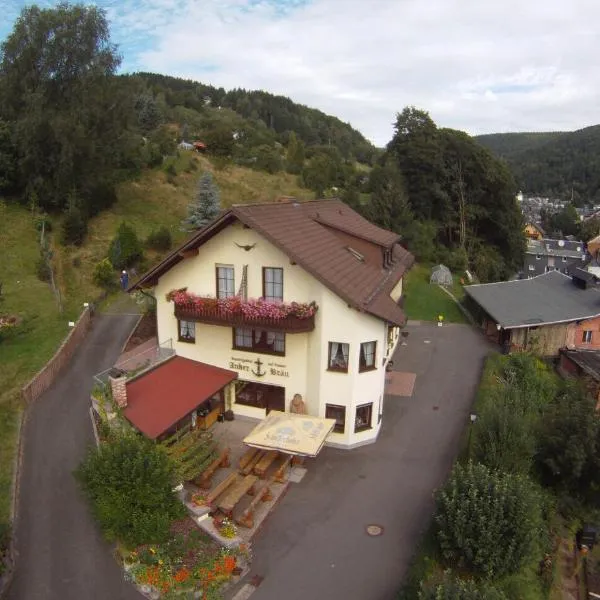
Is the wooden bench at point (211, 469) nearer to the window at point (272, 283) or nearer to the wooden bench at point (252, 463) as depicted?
the wooden bench at point (252, 463)

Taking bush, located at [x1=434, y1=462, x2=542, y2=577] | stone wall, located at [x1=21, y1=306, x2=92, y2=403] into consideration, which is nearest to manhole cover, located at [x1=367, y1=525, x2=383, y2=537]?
bush, located at [x1=434, y1=462, x2=542, y2=577]

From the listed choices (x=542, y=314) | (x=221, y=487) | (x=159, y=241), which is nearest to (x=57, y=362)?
(x=221, y=487)

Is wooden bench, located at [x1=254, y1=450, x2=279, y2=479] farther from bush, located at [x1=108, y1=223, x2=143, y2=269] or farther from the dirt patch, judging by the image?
bush, located at [x1=108, y1=223, x2=143, y2=269]

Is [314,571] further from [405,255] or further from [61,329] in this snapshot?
[405,255]

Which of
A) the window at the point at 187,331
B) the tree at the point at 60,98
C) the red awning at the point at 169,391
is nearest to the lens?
the red awning at the point at 169,391

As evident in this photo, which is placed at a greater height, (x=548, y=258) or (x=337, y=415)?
(x=548, y=258)

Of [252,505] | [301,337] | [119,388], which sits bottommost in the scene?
[252,505]

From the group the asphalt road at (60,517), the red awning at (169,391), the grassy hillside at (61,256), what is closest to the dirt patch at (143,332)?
the asphalt road at (60,517)

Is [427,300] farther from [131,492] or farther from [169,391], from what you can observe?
[131,492]
